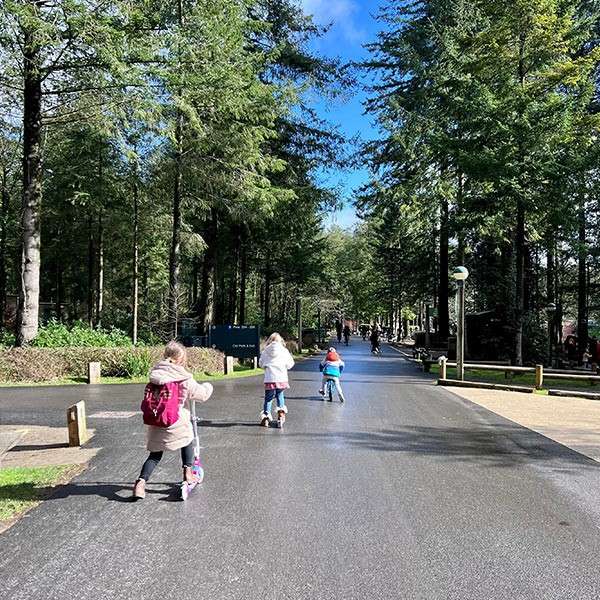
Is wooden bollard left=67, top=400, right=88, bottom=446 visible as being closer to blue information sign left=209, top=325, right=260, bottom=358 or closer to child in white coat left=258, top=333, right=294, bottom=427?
child in white coat left=258, top=333, right=294, bottom=427

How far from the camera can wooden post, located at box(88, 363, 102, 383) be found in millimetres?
15586

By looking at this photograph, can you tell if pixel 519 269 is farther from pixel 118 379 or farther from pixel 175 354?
pixel 175 354

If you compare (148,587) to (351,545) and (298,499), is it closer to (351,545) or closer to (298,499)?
(351,545)

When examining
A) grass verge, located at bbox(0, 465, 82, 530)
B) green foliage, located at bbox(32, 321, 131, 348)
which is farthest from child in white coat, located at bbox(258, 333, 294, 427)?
green foliage, located at bbox(32, 321, 131, 348)

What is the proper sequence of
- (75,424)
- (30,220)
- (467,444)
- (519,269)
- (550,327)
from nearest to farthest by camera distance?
(75,424) → (467,444) → (30,220) → (519,269) → (550,327)

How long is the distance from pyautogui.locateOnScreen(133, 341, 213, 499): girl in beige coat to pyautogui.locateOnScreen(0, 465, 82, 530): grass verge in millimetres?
962

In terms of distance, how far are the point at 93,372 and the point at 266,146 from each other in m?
14.7

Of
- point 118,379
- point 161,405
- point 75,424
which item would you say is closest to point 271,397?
point 75,424

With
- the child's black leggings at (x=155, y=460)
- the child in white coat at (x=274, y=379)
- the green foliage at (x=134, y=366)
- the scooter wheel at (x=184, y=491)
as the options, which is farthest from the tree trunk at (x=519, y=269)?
the scooter wheel at (x=184, y=491)

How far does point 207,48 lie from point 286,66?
10445mm

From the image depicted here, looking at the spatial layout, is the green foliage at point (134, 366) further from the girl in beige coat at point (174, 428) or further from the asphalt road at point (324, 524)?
the girl in beige coat at point (174, 428)

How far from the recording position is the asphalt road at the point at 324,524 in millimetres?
3754

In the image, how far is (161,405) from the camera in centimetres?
538

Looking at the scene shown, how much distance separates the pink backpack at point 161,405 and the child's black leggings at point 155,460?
35 centimetres
